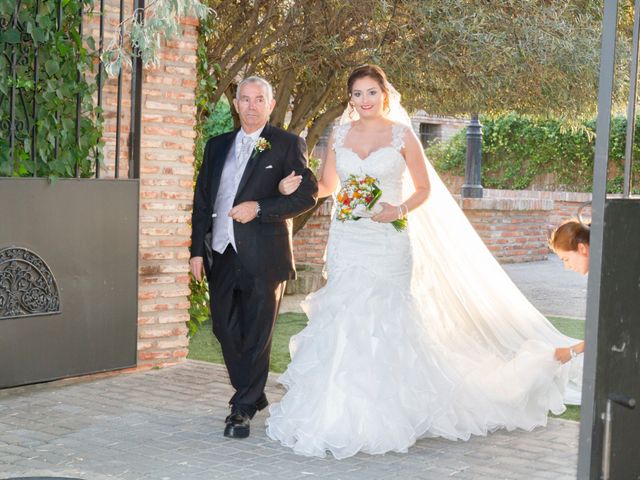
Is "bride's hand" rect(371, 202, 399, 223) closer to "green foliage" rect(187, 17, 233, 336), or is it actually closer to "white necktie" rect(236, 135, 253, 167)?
"white necktie" rect(236, 135, 253, 167)

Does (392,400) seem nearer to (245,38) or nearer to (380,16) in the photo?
(380,16)

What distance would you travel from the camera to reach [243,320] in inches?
233

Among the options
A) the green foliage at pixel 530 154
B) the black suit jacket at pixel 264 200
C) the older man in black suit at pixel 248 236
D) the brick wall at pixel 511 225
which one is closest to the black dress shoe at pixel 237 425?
the older man in black suit at pixel 248 236

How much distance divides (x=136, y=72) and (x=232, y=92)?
153 inches

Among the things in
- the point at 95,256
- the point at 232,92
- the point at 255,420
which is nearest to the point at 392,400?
the point at 255,420

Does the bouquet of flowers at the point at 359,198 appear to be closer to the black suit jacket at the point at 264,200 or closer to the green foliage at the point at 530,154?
the black suit jacket at the point at 264,200

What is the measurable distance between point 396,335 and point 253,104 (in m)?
1.54

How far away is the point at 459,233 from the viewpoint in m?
6.64

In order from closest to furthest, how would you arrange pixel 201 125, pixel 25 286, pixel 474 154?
pixel 25 286 < pixel 201 125 < pixel 474 154

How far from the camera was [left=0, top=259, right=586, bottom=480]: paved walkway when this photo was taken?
507 cm

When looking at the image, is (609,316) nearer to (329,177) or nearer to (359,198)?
(359,198)

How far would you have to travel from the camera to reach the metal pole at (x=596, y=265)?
7.95ft

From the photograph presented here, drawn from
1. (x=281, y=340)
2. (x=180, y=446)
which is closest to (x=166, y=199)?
(x=281, y=340)

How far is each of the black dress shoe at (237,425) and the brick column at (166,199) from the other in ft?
6.77
